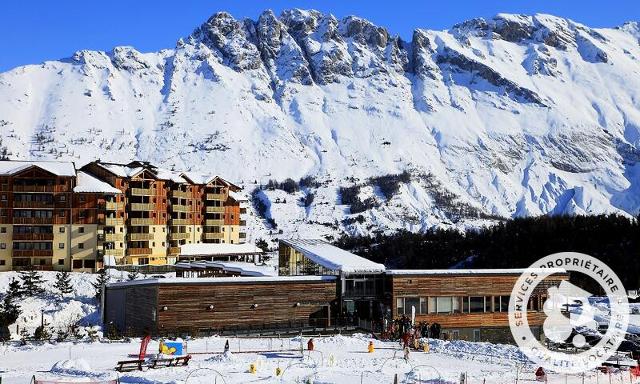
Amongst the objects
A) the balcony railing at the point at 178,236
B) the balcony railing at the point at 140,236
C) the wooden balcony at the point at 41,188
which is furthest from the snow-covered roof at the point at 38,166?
the balcony railing at the point at 178,236

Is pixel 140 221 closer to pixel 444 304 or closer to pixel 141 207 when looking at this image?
pixel 141 207

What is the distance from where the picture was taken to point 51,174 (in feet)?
247

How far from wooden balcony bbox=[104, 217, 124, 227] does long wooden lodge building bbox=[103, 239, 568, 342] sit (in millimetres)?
37594

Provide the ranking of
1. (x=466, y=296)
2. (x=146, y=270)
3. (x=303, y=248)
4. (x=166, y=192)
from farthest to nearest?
(x=166, y=192), (x=146, y=270), (x=303, y=248), (x=466, y=296)

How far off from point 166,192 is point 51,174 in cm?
2023

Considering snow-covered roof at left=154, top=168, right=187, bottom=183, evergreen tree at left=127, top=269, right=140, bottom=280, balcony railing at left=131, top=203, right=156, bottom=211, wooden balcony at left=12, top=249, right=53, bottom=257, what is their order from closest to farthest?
evergreen tree at left=127, top=269, right=140, bottom=280 → wooden balcony at left=12, top=249, right=53, bottom=257 → balcony railing at left=131, top=203, right=156, bottom=211 → snow-covered roof at left=154, top=168, right=187, bottom=183

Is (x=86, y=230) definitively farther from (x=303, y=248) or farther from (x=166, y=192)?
(x=303, y=248)

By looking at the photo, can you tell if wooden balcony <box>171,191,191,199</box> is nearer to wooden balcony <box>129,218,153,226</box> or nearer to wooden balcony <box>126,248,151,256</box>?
wooden balcony <box>129,218,153,226</box>

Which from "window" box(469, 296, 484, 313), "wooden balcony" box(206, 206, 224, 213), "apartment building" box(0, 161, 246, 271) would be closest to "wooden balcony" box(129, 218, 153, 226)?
"apartment building" box(0, 161, 246, 271)

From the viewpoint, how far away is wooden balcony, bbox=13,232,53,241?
7396cm

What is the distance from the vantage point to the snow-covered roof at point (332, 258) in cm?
4169

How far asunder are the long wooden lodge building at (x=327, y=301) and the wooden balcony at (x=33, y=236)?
110 feet

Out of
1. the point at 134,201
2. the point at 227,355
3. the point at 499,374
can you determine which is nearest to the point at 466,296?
the point at 499,374

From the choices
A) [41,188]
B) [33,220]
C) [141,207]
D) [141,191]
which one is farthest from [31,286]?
[141,191]
